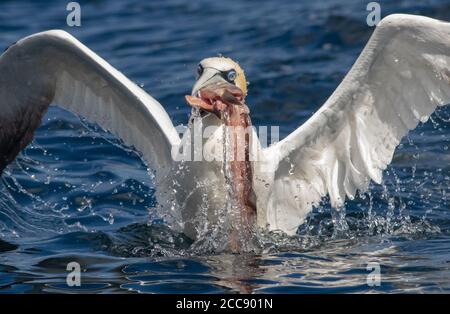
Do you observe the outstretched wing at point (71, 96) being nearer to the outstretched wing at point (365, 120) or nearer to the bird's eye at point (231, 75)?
the bird's eye at point (231, 75)

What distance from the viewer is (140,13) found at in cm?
Answer: 2242

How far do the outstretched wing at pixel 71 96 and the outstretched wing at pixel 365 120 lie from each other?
116cm

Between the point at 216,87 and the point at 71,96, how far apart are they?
200 cm

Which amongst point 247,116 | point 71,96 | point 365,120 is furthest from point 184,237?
point 365,120

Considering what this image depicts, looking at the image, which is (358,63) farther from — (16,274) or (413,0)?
(413,0)

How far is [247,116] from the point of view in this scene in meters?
9.53

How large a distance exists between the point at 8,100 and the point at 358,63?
11.1 ft

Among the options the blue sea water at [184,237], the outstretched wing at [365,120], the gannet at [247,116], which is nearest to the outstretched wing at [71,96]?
the gannet at [247,116]

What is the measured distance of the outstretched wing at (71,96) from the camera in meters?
10.1

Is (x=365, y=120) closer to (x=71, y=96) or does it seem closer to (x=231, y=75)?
(x=231, y=75)

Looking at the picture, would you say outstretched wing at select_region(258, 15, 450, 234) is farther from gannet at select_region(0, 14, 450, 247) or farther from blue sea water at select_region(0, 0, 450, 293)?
blue sea water at select_region(0, 0, 450, 293)

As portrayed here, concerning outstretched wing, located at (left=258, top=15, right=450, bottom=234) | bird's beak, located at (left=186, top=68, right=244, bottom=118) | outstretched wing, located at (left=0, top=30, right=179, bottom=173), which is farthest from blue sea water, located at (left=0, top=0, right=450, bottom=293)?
bird's beak, located at (left=186, top=68, right=244, bottom=118)

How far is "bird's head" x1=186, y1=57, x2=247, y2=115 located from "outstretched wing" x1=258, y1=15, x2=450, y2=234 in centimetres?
93
